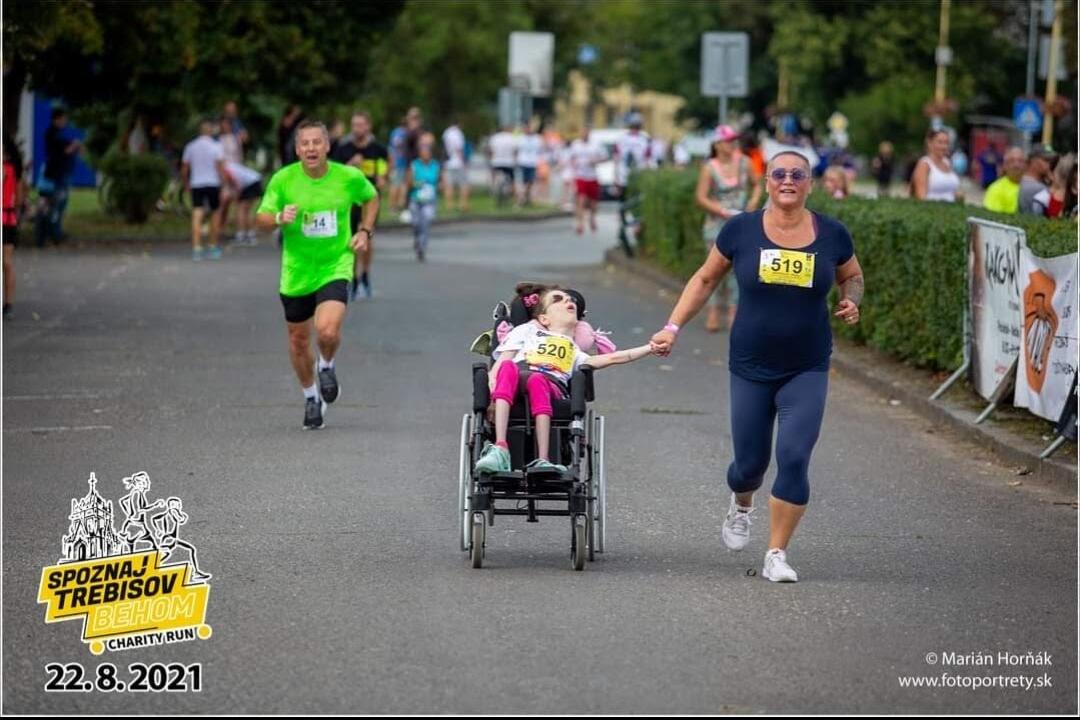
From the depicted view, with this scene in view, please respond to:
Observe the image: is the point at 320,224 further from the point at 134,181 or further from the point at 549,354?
the point at 134,181

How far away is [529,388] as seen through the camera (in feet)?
28.7

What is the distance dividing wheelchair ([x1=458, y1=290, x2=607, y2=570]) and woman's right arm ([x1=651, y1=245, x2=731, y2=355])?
14.1 inches

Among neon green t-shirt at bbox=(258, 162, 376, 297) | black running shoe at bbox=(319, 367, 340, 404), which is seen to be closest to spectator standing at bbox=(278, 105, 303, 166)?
black running shoe at bbox=(319, 367, 340, 404)

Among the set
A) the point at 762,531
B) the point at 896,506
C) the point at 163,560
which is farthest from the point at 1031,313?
the point at 163,560

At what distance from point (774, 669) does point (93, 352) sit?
11137mm

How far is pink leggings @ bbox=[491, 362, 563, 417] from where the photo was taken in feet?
28.6

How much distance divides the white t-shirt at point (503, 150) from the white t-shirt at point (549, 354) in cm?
3619

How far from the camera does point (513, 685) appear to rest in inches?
260

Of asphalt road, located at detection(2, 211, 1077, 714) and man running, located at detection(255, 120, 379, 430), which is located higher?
man running, located at detection(255, 120, 379, 430)

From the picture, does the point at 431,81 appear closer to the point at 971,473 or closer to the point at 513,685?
the point at 971,473

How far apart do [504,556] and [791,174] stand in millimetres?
2051

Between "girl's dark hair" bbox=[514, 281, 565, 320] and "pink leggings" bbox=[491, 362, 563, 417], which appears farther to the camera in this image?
"girl's dark hair" bbox=[514, 281, 565, 320]

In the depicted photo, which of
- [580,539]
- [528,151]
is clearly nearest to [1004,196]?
[580,539]

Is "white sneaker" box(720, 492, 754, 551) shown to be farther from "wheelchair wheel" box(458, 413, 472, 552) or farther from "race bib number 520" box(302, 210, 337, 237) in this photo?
"race bib number 520" box(302, 210, 337, 237)
